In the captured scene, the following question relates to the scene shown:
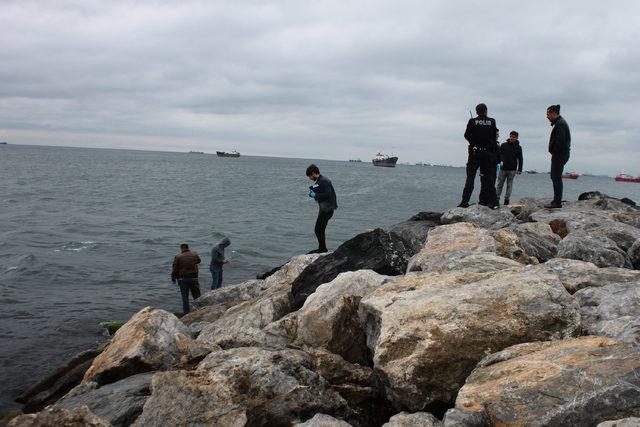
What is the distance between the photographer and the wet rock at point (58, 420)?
197 inches

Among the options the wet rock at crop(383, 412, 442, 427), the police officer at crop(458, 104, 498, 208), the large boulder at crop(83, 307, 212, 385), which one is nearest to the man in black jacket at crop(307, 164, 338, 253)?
the police officer at crop(458, 104, 498, 208)

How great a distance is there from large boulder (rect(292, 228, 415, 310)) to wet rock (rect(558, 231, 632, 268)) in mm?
2887

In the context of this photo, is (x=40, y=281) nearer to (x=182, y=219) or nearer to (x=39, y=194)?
(x=182, y=219)

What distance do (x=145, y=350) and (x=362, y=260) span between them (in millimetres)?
4431

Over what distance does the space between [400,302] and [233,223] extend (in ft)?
123

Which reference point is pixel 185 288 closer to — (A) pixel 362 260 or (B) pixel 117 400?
(A) pixel 362 260

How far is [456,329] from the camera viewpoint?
19.3 feet

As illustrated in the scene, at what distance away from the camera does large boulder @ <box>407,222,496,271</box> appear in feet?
29.4

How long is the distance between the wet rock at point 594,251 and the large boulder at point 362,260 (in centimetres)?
289

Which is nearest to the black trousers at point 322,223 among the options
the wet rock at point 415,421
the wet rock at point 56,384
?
the wet rock at point 56,384

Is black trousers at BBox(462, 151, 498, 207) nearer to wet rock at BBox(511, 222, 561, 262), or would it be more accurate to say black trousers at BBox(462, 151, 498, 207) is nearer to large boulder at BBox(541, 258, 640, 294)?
wet rock at BBox(511, 222, 561, 262)

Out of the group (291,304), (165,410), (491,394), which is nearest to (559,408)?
(491,394)

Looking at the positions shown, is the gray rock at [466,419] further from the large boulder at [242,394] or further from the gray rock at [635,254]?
the gray rock at [635,254]

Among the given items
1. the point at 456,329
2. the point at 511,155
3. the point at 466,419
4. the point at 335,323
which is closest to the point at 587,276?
the point at 456,329
